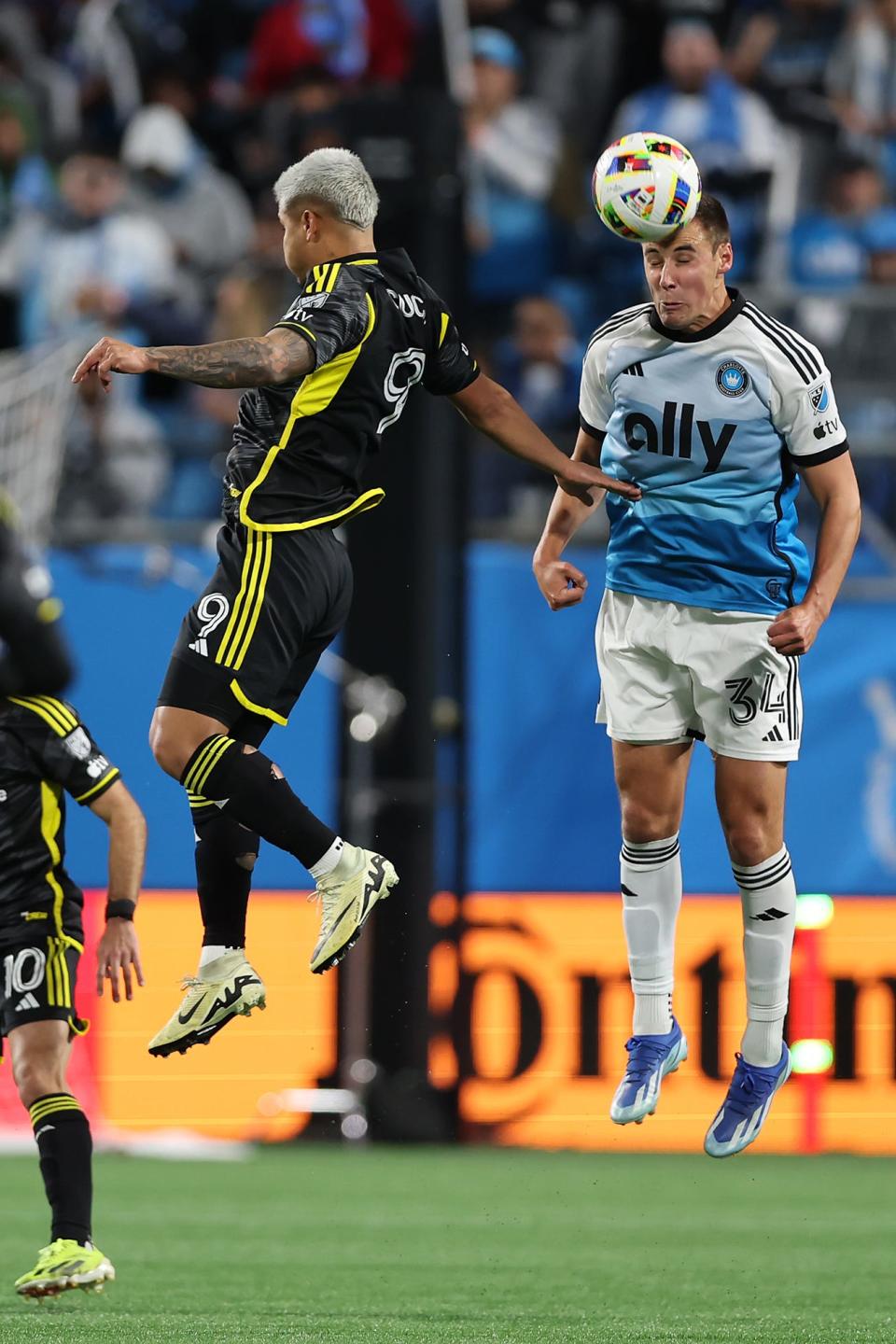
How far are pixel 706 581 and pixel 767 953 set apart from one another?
1172 millimetres

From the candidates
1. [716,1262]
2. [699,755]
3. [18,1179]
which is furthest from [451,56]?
[716,1262]

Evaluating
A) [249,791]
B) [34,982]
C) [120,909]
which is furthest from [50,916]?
[249,791]

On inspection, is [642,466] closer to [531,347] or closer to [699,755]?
Answer: [699,755]

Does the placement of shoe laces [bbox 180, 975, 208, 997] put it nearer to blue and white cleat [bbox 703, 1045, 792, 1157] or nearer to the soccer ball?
blue and white cleat [bbox 703, 1045, 792, 1157]

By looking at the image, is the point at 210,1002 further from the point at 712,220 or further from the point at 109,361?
the point at 712,220

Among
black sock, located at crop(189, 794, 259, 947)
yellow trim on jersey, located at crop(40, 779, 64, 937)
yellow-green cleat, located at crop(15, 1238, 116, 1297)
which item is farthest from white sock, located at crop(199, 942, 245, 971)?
yellow-green cleat, located at crop(15, 1238, 116, 1297)

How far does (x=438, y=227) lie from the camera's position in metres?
12.2

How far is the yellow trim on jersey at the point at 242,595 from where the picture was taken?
23.2ft

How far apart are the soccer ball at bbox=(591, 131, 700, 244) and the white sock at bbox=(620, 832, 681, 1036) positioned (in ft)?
6.14

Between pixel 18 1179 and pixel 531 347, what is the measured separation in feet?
17.0

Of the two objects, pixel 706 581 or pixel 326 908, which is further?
pixel 706 581

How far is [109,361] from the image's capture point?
6176 millimetres

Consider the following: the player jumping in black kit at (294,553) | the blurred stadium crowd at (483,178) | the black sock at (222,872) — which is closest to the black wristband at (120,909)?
the black sock at (222,872)

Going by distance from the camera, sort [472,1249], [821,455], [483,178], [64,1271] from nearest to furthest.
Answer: [821,455] → [64,1271] → [472,1249] → [483,178]
